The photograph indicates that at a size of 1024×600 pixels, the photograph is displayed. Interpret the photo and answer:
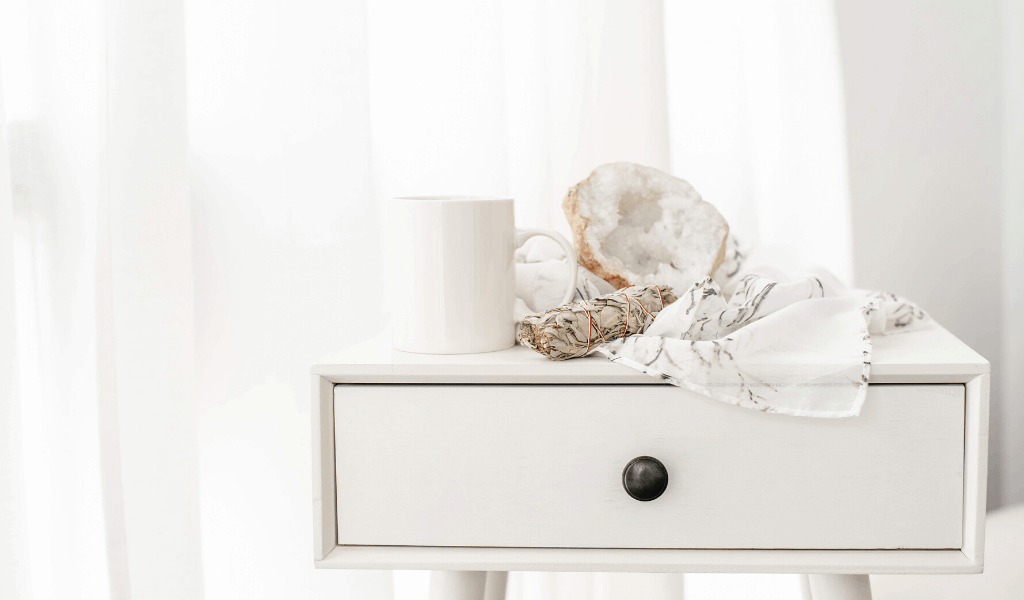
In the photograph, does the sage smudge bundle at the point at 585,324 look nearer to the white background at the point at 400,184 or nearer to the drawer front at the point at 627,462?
the drawer front at the point at 627,462

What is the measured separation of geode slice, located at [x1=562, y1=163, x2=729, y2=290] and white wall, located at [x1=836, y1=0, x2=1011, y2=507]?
44cm

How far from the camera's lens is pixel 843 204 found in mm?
882

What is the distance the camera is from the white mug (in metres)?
0.50

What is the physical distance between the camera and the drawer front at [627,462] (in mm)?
483

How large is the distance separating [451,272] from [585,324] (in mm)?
99

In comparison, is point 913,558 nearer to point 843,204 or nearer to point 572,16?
point 843,204

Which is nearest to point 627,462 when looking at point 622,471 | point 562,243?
point 622,471

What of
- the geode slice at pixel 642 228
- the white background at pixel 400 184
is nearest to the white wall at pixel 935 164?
the white background at pixel 400 184

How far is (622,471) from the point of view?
0.50 metres

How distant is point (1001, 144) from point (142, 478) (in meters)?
1.08

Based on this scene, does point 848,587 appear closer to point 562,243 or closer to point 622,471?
point 622,471

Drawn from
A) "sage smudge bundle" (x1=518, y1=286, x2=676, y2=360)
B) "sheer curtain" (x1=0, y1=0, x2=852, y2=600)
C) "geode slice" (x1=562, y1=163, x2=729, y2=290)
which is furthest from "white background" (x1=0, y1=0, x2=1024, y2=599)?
"sage smudge bundle" (x1=518, y1=286, x2=676, y2=360)

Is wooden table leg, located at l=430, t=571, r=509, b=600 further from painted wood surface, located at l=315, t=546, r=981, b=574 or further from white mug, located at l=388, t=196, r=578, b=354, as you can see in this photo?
white mug, located at l=388, t=196, r=578, b=354

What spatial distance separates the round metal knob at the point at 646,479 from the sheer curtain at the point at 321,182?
44 cm
